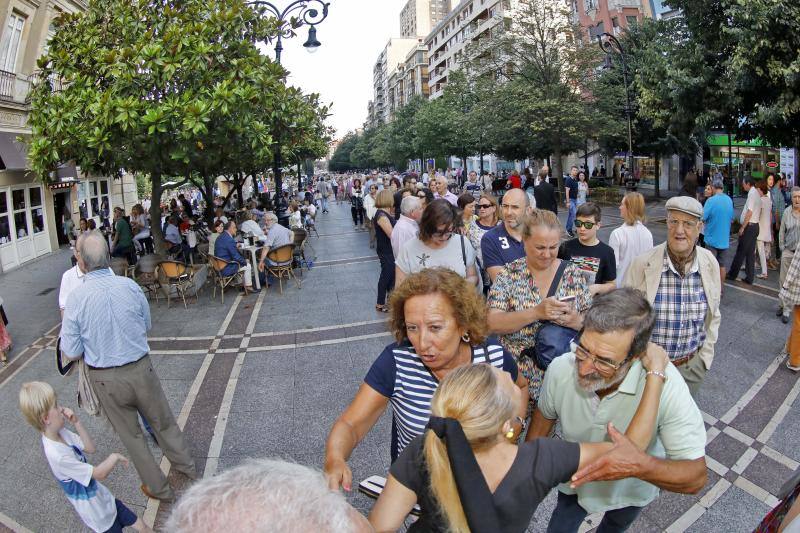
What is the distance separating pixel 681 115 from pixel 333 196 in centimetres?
3638

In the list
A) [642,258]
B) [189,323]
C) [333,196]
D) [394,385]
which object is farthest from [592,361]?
[333,196]

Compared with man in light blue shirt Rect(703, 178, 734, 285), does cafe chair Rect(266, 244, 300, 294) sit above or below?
below

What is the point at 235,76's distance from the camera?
934 centimetres

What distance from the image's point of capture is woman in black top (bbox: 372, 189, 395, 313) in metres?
8.05

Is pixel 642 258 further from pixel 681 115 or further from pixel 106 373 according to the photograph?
pixel 681 115

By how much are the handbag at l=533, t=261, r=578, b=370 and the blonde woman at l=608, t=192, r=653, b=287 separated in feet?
9.35

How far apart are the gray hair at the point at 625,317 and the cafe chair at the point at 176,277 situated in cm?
871

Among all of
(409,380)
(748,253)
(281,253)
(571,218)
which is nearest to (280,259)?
(281,253)

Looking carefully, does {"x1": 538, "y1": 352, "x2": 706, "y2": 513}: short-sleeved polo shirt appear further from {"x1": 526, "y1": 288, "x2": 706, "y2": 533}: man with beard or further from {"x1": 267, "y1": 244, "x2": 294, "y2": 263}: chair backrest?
{"x1": 267, "y1": 244, "x2": 294, "y2": 263}: chair backrest

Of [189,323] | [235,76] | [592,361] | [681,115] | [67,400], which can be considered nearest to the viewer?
[592,361]

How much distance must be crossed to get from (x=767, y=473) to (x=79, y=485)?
14.7ft

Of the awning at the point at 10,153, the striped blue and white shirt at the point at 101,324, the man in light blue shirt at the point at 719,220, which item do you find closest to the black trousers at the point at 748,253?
the man in light blue shirt at the point at 719,220

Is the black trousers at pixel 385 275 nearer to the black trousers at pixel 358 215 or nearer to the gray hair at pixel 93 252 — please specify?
the gray hair at pixel 93 252

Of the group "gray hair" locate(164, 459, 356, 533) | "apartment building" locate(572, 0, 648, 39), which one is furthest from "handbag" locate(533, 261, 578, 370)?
"apartment building" locate(572, 0, 648, 39)
